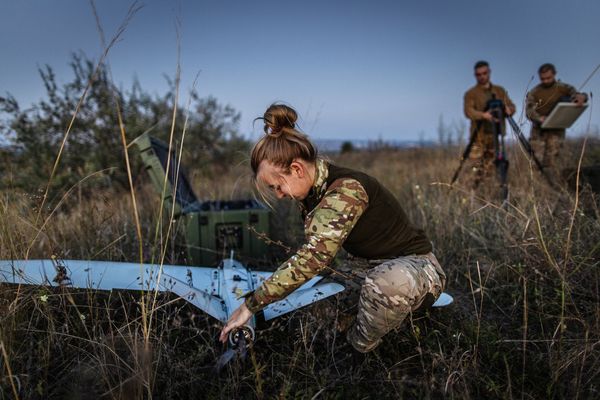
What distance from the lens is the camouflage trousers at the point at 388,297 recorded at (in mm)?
1659

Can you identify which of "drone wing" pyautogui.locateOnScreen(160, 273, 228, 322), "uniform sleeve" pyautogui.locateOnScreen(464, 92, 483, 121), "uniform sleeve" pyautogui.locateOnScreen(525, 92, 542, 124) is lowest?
"drone wing" pyautogui.locateOnScreen(160, 273, 228, 322)

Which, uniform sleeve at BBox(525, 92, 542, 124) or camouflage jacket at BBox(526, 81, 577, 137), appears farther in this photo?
camouflage jacket at BBox(526, 81, 577, 137)

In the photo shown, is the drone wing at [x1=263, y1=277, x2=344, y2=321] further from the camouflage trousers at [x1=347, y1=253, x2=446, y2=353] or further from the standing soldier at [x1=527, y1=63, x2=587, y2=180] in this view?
the standing soldier at [x1=527, y1=63, x2=587, y2=180]

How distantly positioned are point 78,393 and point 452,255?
2.55m

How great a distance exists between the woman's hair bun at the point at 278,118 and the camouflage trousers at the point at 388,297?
759 mm

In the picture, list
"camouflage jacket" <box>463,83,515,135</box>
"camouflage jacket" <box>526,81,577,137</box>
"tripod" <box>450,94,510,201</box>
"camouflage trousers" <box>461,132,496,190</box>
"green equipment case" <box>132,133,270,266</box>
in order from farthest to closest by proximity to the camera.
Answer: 1. "camouflage jacket" <box>463,83,515,135</box>
2. "camouflage jacket" <box>526,81,577,137</box>
3. "camouflage trousers" <box>461,132,496,190</box>
4. "tripod" <box>450,94,510,201</box>
5. "green equipment case" <box>132,133,270,266</box>

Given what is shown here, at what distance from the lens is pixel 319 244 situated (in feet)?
5.08

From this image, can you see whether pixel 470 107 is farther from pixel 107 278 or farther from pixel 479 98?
pixel 107 278

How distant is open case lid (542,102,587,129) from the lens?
14.6ft

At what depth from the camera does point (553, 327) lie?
6.47 ft

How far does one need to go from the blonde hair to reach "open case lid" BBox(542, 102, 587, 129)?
405cm


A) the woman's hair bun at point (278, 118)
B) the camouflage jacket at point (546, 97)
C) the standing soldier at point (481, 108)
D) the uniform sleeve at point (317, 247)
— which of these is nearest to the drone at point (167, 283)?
the uniform sleeve at point (317, 247)

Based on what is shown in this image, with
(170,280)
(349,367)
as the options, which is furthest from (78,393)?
(349,367)

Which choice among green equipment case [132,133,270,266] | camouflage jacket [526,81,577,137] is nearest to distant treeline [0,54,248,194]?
green equipment case [132,133,270,266]
